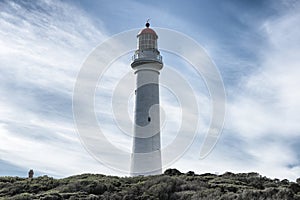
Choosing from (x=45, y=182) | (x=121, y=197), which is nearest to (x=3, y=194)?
(x=45, y=182)

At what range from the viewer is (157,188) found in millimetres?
17859

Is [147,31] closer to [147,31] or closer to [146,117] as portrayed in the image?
[147,31]

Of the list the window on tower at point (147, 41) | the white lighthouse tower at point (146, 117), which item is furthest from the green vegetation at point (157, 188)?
the window on tower at point (147, 41)

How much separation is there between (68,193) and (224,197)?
6.48 m

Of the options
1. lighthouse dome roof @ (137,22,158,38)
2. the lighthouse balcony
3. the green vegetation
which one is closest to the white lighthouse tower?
the lighthouse balcony

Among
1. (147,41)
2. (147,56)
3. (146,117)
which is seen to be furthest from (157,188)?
(147,41)

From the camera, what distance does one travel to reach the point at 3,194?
1880cm

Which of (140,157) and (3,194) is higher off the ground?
(140,157)

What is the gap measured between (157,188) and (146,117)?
29.9 feet

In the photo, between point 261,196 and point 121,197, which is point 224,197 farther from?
point 121,197

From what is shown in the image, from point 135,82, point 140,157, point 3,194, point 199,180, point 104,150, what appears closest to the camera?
point 3,194

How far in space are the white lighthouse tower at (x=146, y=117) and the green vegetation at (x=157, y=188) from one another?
15.6ft

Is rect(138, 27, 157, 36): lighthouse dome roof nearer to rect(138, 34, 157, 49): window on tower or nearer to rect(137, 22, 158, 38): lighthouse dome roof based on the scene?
rect(137, 22, 158, 38): lighthouse dome roof

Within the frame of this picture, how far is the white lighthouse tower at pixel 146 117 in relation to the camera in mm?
26250
